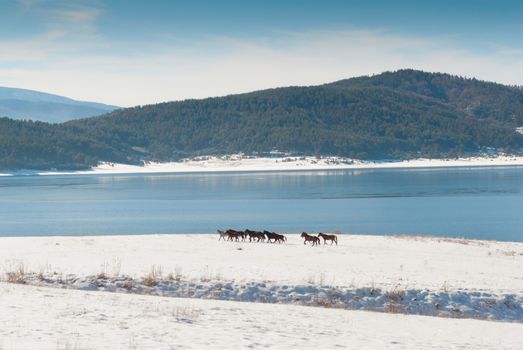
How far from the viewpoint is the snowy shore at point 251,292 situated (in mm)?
14898

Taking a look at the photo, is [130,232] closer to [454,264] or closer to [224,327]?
[454,264]

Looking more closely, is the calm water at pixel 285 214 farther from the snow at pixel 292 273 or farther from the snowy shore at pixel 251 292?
the snowy shore at pixel 251 292

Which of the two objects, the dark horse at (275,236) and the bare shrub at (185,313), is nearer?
the bare shrub at (185,313)

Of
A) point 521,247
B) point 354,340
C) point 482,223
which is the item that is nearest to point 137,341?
point 354,340

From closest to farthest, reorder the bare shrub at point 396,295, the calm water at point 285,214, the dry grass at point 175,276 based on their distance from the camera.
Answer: the bare shrub at point 396,295 → the dry grass at point 175,276 → the calm water at point 285,214

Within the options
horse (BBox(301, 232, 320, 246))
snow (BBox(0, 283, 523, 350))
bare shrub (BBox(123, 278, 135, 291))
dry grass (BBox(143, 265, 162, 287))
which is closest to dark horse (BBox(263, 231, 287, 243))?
horse (BBox(301, 232, 320, 246))

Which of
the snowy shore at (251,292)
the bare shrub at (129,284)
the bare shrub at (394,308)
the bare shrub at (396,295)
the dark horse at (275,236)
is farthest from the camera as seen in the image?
the dark horse at (275,236)

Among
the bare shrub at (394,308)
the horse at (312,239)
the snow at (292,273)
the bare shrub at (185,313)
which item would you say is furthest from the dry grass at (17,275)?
the horse at (312,239)

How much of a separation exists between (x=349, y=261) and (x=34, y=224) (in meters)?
45.8

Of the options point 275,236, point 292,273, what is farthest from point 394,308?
point 275,236

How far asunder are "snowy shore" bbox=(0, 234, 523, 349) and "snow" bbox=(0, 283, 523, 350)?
3cm

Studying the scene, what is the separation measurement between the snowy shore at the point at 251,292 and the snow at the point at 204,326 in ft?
0.11

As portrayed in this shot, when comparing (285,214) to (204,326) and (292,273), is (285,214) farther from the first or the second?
(204,326)

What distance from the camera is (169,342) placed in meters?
13.6
